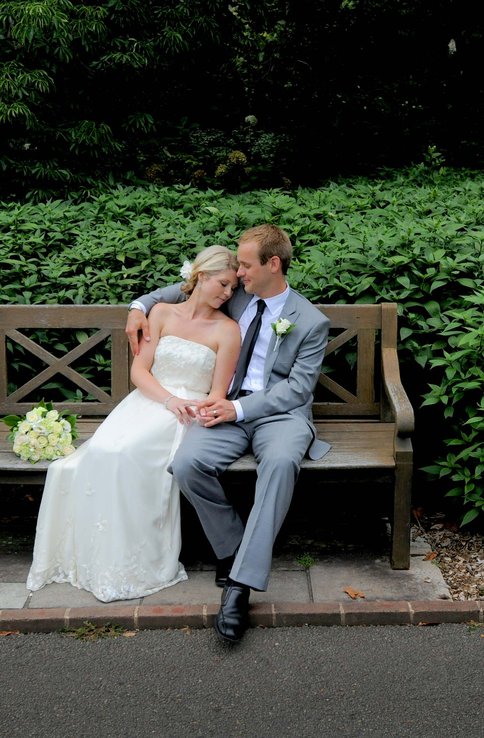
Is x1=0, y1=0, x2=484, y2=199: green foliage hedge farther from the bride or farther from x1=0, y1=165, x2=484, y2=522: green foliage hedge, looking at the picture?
the bride

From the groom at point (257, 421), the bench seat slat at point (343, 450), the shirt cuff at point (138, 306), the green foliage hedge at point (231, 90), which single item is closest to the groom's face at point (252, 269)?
the groom at point (257, 421)

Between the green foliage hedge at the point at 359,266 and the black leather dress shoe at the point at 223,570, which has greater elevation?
the green foliage hedge at the point at 359,266

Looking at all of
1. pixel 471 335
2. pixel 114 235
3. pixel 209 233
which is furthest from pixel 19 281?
pixel 471 335

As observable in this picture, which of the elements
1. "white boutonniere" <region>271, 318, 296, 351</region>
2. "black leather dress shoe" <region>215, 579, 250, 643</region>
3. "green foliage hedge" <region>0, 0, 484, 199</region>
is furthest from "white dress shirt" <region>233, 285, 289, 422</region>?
"green foliage hedge" <region>0, 0, 484, 199</region>

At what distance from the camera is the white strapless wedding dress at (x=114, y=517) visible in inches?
161

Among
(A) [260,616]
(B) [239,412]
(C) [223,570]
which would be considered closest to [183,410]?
(B) [239,412]

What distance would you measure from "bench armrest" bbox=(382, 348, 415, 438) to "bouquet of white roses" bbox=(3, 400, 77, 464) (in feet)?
5.57

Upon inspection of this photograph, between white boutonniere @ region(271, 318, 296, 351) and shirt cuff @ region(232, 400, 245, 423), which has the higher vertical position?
white boutonniere @ region(271, 318, 296, 351)

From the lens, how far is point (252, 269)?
15.2 feet

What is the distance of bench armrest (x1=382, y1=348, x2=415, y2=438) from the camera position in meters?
4.15

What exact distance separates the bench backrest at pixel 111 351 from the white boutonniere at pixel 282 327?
0.50 meters

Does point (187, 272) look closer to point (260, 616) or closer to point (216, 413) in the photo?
point (216, 413)

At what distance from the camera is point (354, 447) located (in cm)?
447

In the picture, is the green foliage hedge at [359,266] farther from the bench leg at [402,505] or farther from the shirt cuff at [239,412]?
the shirt cuff at [239,412]
